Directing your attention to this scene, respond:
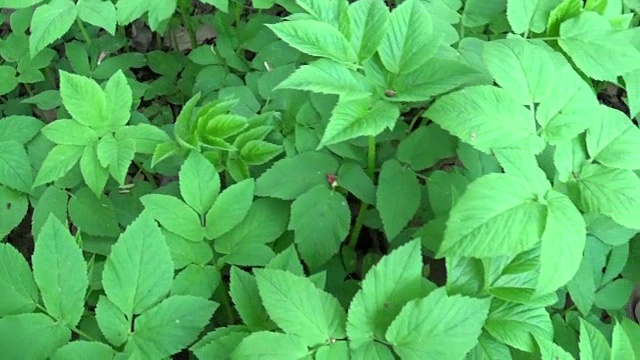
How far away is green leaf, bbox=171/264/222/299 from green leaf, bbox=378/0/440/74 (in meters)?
0.63

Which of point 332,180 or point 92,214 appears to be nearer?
point 332,180

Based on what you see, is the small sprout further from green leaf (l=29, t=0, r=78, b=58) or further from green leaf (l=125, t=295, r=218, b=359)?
green leaf (l=29, t=0, r=78, b=58)

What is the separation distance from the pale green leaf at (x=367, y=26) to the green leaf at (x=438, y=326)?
1.88 feet

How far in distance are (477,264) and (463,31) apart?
2.48ft

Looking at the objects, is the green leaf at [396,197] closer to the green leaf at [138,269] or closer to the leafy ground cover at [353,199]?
the leafy ground cover at [353,199]

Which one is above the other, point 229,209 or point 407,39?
point 407,39

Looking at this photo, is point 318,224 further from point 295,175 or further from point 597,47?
point 597,47

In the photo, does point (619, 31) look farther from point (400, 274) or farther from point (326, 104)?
point (400, 274)

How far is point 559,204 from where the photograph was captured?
1.11 m

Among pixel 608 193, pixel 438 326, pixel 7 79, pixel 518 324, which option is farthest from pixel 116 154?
pixel 608 193

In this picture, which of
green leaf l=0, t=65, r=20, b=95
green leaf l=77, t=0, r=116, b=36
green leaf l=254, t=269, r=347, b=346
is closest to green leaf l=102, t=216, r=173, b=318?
green leaf l=254, t=269, r=347, b=346

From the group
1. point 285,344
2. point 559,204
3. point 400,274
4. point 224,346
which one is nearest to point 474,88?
point 559,204

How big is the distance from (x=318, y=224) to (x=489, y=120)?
1.58 feet

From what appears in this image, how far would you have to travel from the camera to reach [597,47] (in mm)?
1453
